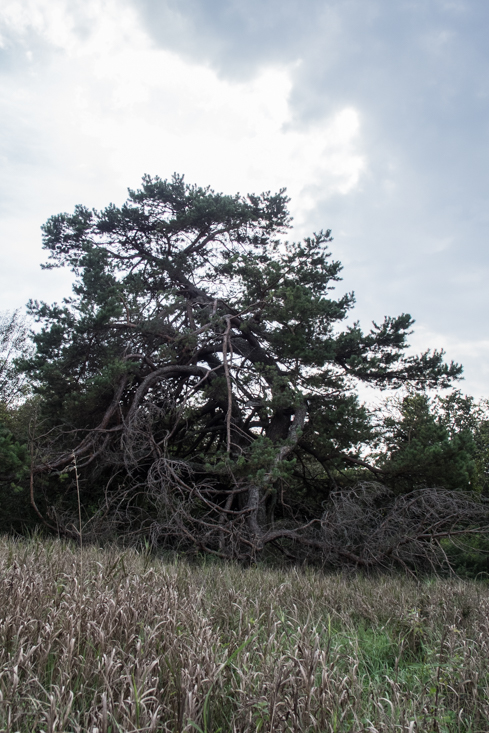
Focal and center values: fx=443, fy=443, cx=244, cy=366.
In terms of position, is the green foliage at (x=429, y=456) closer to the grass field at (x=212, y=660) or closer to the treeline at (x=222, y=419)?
the treeline at (x=222, y=419)

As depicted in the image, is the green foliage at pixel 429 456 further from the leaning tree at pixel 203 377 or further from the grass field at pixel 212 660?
the grass field at pixel 212 660

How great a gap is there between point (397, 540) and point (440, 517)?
1.09m

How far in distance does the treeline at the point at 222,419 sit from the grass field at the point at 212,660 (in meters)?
4.61

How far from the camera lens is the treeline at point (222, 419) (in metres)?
9.20

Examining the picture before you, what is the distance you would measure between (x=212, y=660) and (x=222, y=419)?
11.2 m

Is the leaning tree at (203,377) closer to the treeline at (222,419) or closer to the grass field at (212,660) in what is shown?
the treeline at (222,419)

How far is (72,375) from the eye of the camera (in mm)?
10906

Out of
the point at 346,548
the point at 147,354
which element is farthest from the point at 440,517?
the point at 147,354

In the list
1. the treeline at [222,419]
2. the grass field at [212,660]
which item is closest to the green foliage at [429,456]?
the treeline at [222,419]

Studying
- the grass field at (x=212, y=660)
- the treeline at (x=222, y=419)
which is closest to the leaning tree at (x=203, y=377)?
the treeline at (x=222, y=419)

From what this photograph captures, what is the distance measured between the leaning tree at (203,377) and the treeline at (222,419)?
0.06 meters

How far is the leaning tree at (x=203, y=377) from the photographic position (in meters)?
9.62

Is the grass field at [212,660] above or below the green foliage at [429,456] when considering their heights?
below

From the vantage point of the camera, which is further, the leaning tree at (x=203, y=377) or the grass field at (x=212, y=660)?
the leaning tree at (x=203, y=377)
